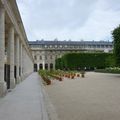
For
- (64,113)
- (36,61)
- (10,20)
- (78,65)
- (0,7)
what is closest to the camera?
(64,113)

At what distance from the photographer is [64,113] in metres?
14.5

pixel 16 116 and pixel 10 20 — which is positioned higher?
pixel 10 20

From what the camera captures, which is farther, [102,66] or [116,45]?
[102,66]

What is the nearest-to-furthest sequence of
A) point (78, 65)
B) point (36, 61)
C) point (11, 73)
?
point (11, 73) → point (78, 65) → point (36, 61)

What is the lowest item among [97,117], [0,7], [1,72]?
[97,117]

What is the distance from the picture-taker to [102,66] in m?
132

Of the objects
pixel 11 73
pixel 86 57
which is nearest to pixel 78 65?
pixel 86 57

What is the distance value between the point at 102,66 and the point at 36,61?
72439 mm

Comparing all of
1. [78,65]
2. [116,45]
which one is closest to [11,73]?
[116,45]

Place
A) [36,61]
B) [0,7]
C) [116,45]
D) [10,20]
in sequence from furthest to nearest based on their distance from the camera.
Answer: [36,61] < [116,45] < [10,20] < [0,7]

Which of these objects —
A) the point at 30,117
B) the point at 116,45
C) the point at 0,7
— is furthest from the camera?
the point at 116,45

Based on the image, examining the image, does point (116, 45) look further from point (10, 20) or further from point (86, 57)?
point (86, 57)

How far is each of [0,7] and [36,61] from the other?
17781 centimetres

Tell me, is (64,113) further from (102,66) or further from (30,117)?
(102,66)
